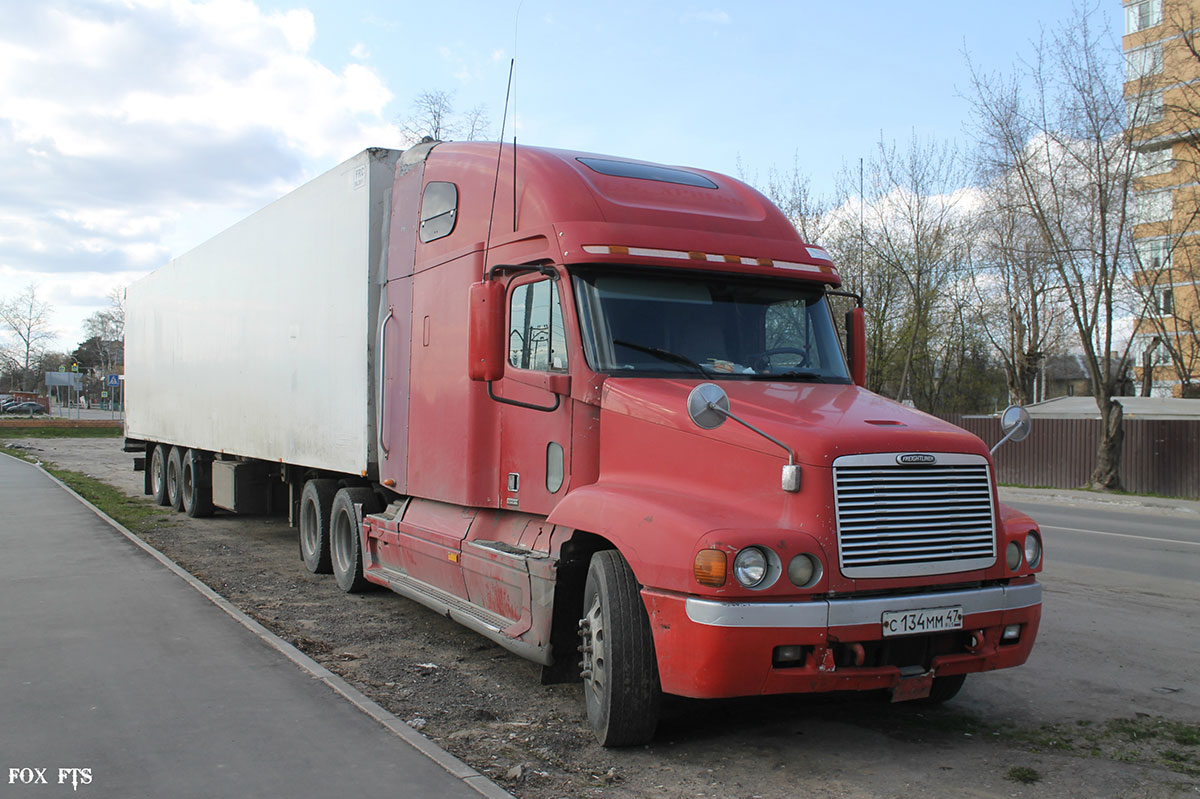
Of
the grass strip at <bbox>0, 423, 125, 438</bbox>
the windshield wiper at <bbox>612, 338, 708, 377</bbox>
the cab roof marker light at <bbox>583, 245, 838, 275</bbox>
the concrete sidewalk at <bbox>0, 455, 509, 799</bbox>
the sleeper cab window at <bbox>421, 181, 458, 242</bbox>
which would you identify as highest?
the sleeper cab window at <bbox>421, 181, 458, 242</bbox>

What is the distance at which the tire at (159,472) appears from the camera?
17.9m

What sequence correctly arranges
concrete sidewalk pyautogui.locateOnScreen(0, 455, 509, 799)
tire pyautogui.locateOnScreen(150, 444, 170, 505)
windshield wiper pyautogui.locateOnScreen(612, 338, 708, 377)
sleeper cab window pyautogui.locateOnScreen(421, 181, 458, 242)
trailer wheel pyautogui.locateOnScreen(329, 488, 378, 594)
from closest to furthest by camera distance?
concrete sidewalk pyautogui.locateOnScreen(0, 455, 509, 799)
windshield wiper pyautogui.locateOnScreen(612, 338, 708, 377)
sleeper cab window pyautogui.locateOnScreen(421, 181, 458, 242)
trailer wheel pyautogui.locateOnScreen(329, 488, 378, 594)
tire pyautogui.locateOnScreen(150, 444, 170, 505)

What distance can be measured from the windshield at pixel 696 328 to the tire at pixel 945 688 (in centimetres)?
185

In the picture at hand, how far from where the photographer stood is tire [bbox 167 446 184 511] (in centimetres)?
1683

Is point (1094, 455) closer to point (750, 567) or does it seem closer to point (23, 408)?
point (750, 567)

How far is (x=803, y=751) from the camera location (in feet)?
17.4

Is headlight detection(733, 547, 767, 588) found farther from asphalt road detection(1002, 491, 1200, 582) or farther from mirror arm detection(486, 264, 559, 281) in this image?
asphalt road detection(1002, 491, 1200, 582)

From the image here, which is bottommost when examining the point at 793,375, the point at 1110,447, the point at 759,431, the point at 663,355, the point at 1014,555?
the point at 1110,447

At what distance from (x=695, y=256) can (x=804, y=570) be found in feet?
7.48

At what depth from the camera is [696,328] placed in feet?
20.1

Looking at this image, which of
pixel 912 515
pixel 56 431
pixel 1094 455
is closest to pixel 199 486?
A: pixel 912 515

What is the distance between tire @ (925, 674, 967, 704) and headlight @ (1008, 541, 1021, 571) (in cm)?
86

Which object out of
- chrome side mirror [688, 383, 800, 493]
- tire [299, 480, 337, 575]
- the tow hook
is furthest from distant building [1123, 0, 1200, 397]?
chrome side mirror [688, 383, 800, 493]

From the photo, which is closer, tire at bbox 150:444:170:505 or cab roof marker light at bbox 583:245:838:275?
cab roof marker light at bbox 583:245:838:275
